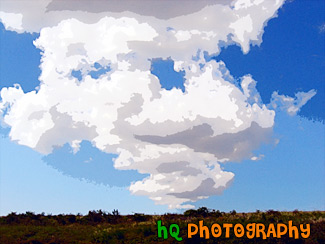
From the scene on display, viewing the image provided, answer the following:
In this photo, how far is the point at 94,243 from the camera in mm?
24750

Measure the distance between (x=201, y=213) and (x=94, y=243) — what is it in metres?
10.7

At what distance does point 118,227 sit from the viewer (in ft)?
93.2

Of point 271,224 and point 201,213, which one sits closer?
point 271,224

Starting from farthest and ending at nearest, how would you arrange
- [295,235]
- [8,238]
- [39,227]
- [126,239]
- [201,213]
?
[201,213]
[39,227]
[8,238]
[126,239]
[295,235]

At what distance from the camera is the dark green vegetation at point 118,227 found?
22.6 metres

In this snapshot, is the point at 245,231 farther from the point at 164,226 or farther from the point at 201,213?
the point at 201,213

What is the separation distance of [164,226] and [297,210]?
13.1 m

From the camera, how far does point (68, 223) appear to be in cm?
3338

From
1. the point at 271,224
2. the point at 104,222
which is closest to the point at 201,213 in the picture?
the point at 104,222

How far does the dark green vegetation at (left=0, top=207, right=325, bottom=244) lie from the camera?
22594 millimetres

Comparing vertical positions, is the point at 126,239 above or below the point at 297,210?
below

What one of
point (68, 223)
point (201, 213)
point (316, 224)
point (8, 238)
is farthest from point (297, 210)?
point (8, 238)

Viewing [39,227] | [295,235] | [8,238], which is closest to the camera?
[295,235]

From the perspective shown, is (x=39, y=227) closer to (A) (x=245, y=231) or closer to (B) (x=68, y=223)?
(B) (x=68, y=223)
